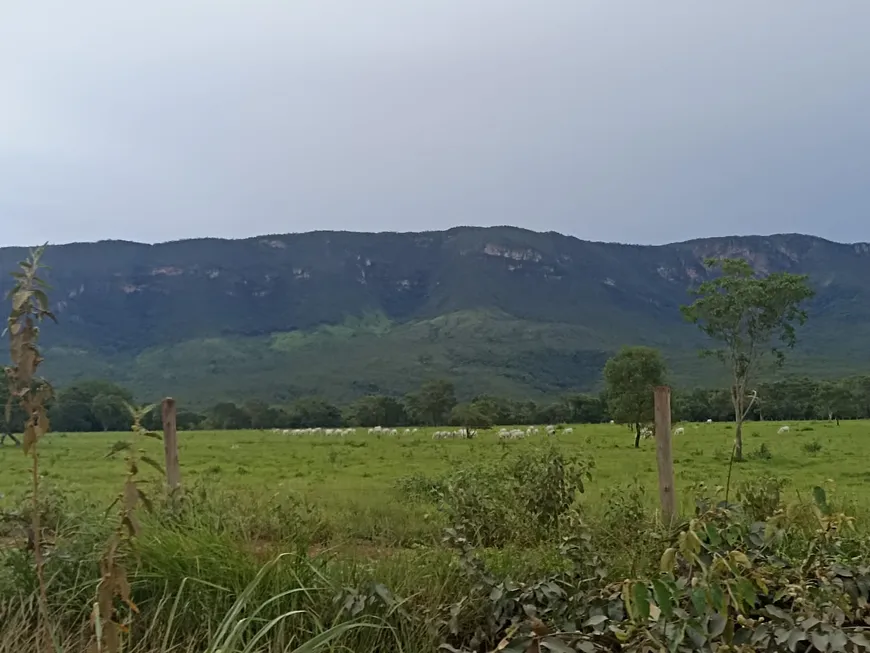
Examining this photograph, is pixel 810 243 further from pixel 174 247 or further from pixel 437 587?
pixel 437 587

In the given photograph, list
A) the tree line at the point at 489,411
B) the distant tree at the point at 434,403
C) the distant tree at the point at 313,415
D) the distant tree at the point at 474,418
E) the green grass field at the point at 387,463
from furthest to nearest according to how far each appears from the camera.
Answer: the distant tree at the point at 313,415, the distant tree at the point at 434,403, the tree line at the point at 489,411, the distant tree at the point at 474,418, the green grass field at the point at 387,463

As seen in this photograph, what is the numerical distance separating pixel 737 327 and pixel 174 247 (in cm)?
17811

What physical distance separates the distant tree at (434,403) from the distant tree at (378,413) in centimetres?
376

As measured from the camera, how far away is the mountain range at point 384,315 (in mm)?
122000

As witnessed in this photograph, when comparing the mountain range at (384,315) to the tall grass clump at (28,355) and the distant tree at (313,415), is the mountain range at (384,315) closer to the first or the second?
the distant tree at (313,415)

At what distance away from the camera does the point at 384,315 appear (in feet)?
622

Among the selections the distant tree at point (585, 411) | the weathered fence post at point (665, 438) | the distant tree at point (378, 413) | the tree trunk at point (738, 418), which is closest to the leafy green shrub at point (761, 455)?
the tree trunk at point (738, 418)

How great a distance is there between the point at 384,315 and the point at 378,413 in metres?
126

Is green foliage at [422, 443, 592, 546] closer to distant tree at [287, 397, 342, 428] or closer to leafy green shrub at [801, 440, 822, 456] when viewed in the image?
leafy green shrub at [801, 440, 822, 456]

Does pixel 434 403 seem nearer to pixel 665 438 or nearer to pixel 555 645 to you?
pixel 665 438

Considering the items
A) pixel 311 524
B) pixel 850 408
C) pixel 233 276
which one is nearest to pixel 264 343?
pixel 233 276

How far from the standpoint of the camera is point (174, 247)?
611ft

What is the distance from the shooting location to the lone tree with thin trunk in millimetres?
25203

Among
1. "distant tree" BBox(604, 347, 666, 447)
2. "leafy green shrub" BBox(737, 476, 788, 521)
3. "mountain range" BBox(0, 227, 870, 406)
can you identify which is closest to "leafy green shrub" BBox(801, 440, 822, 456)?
"distant tree" BBox(604, 347, 666, 447)
